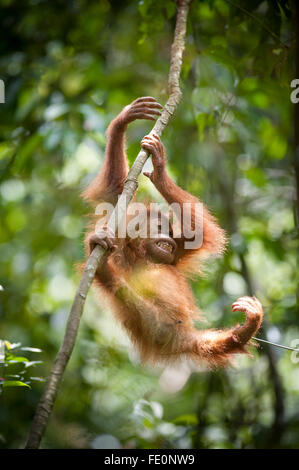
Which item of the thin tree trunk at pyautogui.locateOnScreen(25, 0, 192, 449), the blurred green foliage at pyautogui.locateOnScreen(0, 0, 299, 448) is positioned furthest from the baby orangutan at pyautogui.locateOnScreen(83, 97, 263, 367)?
the thin tree trunk at pyautogui.locateOnScreen(25, 0, 192, 449)

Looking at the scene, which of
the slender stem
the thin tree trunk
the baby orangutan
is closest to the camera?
the thin tree trunk

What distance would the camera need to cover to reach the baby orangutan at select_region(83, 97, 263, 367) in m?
3.15

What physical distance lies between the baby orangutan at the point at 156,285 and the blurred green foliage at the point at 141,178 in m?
0.26

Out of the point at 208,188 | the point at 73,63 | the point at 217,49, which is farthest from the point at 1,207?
the point at 217,49

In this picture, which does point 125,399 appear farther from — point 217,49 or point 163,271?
point 217,49

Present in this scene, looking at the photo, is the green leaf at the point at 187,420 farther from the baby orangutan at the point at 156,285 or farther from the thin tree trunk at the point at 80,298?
the thin tree trunk at the point at 80,298

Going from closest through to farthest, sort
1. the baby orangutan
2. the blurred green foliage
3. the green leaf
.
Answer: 1. the baby orangutan
2. the blurred green foliage
3. the green leaf

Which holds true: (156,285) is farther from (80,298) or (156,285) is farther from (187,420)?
(80,298)

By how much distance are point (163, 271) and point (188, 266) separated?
28cm

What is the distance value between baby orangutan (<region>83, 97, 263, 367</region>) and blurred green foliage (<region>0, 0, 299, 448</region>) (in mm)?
262

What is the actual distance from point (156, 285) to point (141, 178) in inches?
41.2

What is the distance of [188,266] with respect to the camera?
3.54m

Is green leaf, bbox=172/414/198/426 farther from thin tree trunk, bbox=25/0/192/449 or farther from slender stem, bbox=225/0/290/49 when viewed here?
slender stem, bbox=225/0/290/49

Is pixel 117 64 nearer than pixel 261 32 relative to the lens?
No
